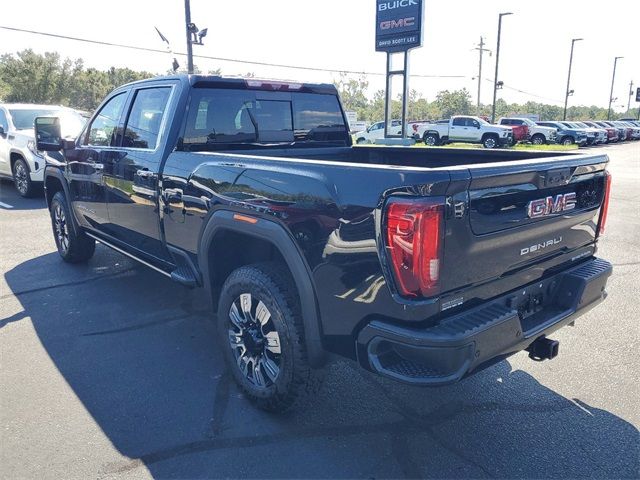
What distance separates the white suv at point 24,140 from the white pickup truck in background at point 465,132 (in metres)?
22.6

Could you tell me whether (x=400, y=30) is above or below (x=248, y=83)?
above

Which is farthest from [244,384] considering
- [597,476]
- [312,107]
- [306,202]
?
[312,107]

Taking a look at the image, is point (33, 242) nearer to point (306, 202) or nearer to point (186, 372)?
point (186, 372)

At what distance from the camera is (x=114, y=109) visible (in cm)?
483

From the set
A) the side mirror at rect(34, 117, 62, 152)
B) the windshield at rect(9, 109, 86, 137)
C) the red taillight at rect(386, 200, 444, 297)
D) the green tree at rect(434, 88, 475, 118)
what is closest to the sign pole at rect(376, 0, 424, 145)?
the windshield at rect(9, 109, 86, 137)

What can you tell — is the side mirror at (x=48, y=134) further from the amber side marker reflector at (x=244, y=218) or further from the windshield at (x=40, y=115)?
the windshield at (x=40, y=115)

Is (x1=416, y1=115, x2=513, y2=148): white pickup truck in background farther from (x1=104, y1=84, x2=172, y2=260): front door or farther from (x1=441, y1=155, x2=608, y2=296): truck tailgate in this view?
(x1=441, y1=155, x2=608, y2=296): truck tailgate

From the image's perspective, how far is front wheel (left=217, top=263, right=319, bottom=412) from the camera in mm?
2836

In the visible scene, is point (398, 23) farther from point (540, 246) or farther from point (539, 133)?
point (539, 133)

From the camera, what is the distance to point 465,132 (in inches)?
1155

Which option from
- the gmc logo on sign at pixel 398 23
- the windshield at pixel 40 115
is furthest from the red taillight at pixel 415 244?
the gmc logo on sign at pixel 398 23

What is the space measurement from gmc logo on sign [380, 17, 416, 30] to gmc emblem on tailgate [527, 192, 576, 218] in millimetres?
15332

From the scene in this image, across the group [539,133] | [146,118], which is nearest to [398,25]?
[146,118]

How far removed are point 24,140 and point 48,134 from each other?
577 centimetres
